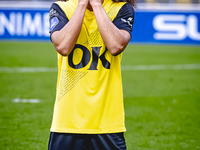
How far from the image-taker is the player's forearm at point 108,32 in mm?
1824

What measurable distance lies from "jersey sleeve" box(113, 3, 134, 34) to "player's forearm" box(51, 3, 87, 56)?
24cm

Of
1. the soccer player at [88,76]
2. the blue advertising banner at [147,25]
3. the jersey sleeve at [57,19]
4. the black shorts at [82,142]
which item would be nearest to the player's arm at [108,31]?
the soccer player at [88,76]

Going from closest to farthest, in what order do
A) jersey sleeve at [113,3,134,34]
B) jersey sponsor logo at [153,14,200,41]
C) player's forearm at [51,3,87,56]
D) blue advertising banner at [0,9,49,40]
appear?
player's forearm at [51,3,87,56], jersey sleeve at [113,3,134,34], jersey sponsor logo at [153,14,200,41], blue advertising banner at [0,9,49,40]

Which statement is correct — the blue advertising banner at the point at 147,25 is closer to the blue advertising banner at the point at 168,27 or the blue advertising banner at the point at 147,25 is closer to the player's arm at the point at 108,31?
the blue advertising banner at the point at 168,27

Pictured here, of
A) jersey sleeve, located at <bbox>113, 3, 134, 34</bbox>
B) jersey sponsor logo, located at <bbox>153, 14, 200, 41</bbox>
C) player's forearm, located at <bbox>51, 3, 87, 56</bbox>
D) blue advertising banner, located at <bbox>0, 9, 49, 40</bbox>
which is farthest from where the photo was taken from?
blue advertising banner, located at <bbox>0, 9, 49, 40</bbox>

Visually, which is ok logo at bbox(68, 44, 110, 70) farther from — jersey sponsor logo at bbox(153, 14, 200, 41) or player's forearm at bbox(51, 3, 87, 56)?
jersey sponsor logo at bbox(153, 14, 200, 41)

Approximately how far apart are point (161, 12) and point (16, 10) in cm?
760

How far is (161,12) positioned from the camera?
16.3 metres

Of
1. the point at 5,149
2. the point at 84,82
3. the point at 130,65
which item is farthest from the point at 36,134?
the point at 130,65

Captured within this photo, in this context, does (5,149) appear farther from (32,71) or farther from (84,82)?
(32,71)

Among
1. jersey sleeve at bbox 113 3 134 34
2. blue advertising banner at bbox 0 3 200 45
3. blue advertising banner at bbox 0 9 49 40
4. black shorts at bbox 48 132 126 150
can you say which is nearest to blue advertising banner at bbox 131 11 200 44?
blue advertising banner at bbox 0 3 200 45

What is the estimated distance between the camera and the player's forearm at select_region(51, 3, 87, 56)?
1816mm

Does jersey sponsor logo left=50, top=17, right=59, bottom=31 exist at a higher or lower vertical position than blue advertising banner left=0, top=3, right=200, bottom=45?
lower

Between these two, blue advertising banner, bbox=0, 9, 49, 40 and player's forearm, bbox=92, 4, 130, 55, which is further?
blue advertising banner, bbox=0, 9, 49, 40
